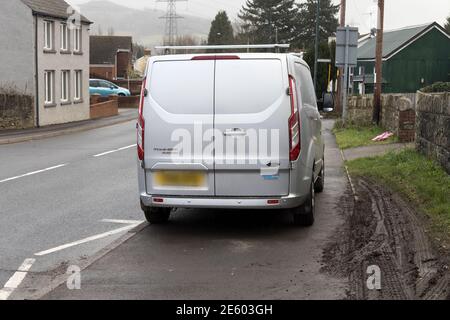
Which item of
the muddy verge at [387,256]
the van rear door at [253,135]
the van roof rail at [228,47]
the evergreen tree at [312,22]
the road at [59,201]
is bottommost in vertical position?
the road at [59,201]

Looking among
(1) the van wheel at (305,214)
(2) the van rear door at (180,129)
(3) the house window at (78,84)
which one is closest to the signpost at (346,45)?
(1) the van wheel at (305,214)

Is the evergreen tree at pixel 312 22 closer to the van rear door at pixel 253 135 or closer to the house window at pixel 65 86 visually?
the house window at pixel 65 86

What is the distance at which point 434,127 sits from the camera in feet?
38.8

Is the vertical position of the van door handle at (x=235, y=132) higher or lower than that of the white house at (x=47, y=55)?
lower

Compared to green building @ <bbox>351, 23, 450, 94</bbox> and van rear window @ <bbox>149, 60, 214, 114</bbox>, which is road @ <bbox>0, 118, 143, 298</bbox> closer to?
van rear window @ <bbox>149, 60, 214, 114</bbox>

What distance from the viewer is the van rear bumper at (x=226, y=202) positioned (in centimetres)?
739

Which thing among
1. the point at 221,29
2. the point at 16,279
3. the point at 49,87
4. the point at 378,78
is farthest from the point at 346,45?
the point at 221,29

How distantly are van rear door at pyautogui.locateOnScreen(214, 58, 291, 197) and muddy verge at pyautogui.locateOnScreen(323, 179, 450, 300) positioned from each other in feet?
3.43

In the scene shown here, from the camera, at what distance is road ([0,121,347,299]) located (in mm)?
5680

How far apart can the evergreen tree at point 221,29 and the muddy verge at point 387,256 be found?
88259 millimetres

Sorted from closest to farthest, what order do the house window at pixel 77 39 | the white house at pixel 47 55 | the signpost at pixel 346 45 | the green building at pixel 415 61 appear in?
1. the signpost at pixel 346 45
2. the white house at pixel 47 55
3. the house window at pixel 77 39
4. the green building at pixel 415 61

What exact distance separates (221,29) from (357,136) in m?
79.7

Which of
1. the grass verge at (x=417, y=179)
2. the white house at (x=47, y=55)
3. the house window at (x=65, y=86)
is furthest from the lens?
Answer: the house window at (x=65, y=86)
